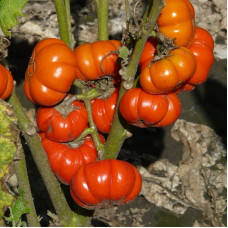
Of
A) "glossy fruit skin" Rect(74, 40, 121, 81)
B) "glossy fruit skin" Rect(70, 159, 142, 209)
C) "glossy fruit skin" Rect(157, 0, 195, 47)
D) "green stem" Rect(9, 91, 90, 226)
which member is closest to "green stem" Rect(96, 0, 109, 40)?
"glossy fruit skin" Rect(74, 40, 121, 81)

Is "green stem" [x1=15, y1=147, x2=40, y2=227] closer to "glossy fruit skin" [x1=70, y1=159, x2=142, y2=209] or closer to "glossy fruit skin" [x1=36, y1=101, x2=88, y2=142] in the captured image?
"glossy fruit skin" [x1=36, y1=101, x2=88, y2=142]

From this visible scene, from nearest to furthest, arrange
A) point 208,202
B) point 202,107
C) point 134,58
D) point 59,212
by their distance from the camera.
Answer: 1. point 134,58
2. point 59,212
3. point 208,202
4. point 202,107

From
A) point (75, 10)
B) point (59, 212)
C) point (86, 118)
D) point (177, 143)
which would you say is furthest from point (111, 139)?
point (75, 10)

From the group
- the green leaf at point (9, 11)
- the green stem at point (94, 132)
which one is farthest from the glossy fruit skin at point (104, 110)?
the green leaf at point (9, 11)

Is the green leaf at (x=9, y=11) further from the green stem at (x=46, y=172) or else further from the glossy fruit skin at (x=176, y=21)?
the glossy fruit skin at (x=176, y=21)

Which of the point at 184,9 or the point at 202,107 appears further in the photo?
the point at 202,107

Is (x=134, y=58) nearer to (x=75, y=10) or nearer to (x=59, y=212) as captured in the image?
(x=59, y=212)
